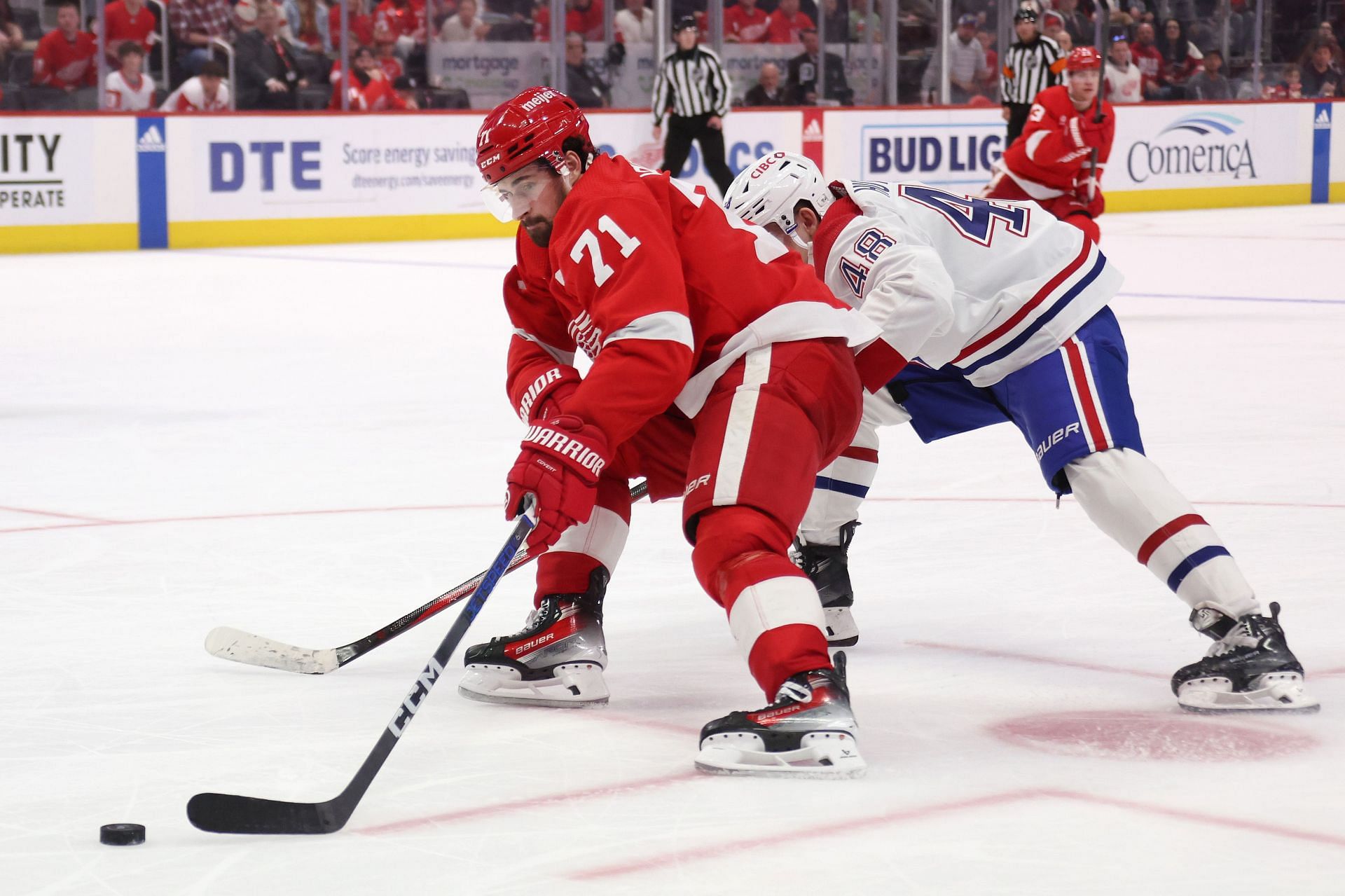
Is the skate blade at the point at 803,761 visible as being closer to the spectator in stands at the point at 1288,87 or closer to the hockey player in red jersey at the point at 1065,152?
the hockey player in red jersey at the point at 1065,152

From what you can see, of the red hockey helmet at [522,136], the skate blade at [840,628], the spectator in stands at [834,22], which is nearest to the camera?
the red hockey helmet at [522,136]

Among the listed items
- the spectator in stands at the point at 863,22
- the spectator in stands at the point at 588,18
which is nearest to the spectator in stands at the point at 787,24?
the spectator in stands at the point at 863,22

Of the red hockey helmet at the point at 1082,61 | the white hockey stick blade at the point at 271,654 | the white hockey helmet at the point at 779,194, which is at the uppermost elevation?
the red hockey helmet at the point at 1082,61

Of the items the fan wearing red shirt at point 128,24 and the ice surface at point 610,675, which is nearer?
the ice surface at point 610,675

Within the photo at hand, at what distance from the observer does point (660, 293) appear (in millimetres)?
2545

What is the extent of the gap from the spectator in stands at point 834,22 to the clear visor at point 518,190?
12825 millimetres

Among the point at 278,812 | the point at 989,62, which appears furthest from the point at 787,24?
the point at 278,812

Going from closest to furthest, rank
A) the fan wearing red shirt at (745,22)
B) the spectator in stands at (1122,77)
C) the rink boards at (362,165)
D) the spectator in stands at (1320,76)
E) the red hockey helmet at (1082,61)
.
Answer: the red hockey helmet at (1082,61) < the rink boards at (362,165) < the fan wearing red shirt at (745,22) < the spectator in stands at (1122,77) < the spectator in stands at (1320,76)

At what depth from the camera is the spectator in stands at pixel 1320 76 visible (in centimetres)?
1762

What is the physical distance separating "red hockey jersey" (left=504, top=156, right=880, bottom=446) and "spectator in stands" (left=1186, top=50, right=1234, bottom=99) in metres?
14.9

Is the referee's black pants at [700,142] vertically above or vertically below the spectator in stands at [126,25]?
below

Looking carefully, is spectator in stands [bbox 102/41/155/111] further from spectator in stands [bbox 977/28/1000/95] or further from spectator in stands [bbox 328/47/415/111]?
spectator in stands [bbox 977/28/1000/95]

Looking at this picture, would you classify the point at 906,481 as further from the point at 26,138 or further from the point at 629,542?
the point at 26,138

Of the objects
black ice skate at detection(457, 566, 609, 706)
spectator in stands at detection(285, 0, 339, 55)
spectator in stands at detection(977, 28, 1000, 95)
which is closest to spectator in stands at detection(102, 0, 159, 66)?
spectator in stands at detection(285, 0, 339, 55)
